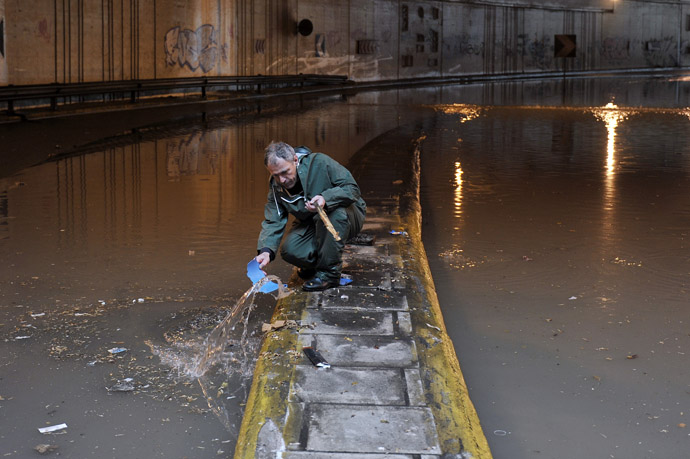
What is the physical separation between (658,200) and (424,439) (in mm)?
7120

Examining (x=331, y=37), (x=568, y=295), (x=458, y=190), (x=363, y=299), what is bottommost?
(x=568, y=295)

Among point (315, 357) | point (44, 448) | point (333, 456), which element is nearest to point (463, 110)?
point (315, 357)

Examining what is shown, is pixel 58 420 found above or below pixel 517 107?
below

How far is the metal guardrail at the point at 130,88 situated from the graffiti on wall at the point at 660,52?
2822 centimetres

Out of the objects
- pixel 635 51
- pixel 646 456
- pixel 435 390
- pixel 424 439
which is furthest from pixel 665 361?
pixel 635 51

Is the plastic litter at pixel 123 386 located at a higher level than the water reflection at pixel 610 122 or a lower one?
lower

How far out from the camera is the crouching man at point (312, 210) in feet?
16.9

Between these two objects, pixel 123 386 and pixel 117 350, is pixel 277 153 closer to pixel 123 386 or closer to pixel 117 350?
pixel 117 350

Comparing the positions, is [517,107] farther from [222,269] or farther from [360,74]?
[222,269]

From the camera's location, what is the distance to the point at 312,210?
507 cm

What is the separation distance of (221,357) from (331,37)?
31.1 metres

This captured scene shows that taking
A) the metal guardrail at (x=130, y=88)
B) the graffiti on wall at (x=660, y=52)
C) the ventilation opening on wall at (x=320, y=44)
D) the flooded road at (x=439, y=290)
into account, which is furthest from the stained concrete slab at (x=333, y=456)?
the graffiti on wall at (x=660, y=52)

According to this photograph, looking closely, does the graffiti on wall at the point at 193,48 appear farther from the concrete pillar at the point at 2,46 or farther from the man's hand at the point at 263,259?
the man's hand at the point at 263,259

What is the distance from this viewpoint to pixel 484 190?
1018 cm
